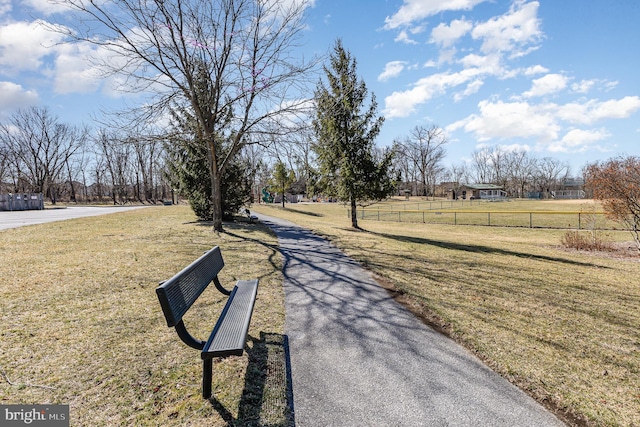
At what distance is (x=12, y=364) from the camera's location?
3115 millimetres

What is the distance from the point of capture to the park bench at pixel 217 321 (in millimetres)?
2674

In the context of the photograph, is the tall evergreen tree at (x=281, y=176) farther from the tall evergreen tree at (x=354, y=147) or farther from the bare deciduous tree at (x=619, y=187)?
the bare deciduous tree at (x=619, y=187)

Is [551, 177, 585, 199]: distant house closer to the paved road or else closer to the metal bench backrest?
the paved road

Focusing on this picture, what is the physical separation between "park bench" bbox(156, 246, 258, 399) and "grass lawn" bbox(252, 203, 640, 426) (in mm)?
2638

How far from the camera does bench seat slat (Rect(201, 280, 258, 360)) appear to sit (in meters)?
2.67

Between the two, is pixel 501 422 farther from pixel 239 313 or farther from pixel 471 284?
pixel 471 284

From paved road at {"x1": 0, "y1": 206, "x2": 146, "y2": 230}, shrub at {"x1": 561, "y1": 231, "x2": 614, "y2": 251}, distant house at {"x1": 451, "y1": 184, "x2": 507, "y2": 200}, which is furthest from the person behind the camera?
distant house at {"x1": 451, "y1": 184, "x2": 507, "y2": 200}

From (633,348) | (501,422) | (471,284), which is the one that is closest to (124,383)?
(501,422)

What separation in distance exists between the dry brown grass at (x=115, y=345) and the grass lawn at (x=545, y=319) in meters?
2.44

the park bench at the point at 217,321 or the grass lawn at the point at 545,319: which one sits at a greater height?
the park bench at the point at 217,321

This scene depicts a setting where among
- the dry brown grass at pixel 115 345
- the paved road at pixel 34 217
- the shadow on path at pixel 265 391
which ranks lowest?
the shadow on path at pixel 265 391

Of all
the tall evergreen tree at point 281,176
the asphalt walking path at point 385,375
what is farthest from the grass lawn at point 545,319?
the tall evergreen tree at point 281,176

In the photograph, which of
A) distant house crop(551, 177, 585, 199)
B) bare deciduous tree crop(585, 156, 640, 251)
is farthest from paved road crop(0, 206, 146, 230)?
distant house crop(551, 177, 585, 199)

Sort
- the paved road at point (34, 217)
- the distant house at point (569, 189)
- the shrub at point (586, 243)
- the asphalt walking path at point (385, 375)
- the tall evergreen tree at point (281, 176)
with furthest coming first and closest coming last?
the distant house at point (569, 189), the tall evergreen tree at point (281, 176), the paved road at point (34, 217), the shrub at point (586, 243), the asphalt walking path at point (385, 375)
